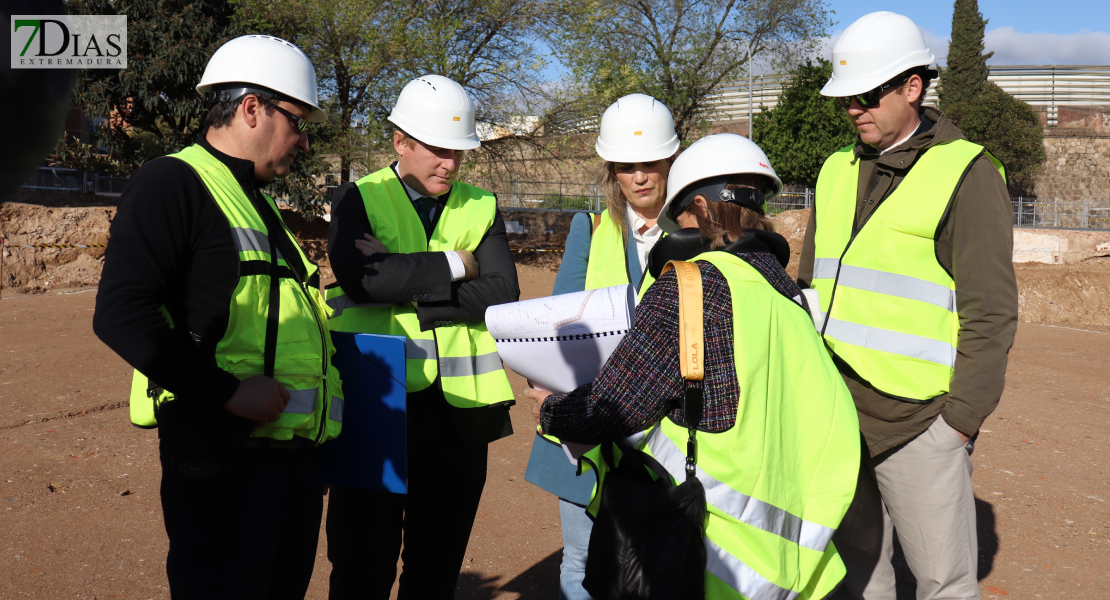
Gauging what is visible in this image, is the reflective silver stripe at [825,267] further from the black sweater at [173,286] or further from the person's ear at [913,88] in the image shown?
the black sweater at [173,286]

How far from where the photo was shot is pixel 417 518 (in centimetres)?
288

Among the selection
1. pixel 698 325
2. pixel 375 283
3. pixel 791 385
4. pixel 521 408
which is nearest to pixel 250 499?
pixel 375 283

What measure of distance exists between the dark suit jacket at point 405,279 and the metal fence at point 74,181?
17.6m

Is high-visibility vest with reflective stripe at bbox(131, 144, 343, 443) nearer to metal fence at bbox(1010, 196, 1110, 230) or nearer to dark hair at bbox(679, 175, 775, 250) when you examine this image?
dark hair at bbox(679, 175, 775, 250)

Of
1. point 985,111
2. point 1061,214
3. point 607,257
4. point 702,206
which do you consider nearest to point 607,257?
point 607,257

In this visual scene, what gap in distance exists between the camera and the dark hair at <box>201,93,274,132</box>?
223 cm

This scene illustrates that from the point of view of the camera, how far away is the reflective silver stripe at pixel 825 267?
108 inches

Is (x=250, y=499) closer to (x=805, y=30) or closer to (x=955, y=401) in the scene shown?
(x=955, y=401)

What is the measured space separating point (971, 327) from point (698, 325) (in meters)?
1.21

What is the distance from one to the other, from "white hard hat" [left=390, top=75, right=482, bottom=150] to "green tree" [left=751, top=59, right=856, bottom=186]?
2673cm

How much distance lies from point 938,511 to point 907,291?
726 millimetres

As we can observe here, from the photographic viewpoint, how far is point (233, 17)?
16094 millimetres

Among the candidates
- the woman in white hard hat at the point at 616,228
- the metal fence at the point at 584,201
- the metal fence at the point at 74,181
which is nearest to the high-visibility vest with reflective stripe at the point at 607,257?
the woman in white hard hat at the point at 616,228

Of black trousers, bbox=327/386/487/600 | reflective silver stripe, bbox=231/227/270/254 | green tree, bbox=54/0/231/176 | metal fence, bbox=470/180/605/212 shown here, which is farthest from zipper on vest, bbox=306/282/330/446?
metal fence, bbox=470/180/605/212
